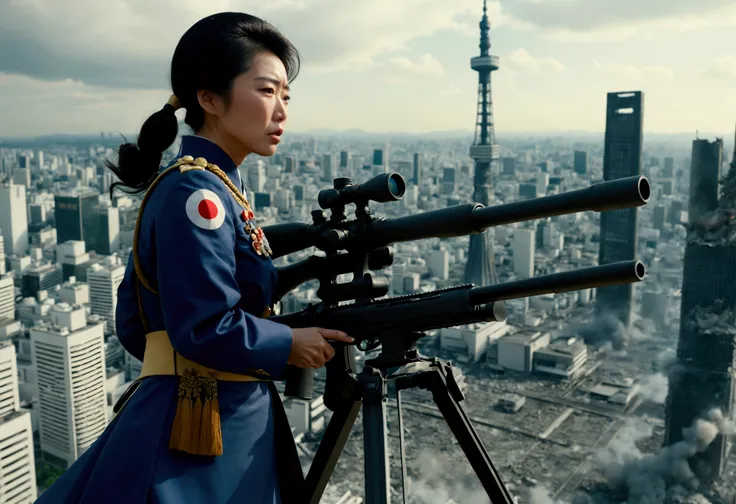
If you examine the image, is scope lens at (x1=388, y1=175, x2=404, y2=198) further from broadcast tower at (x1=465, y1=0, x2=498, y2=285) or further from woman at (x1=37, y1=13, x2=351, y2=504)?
broadcast tower at (x1=465, y1=0, x2=498, y2=285)

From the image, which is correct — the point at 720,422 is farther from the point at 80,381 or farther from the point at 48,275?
the point at 48,275

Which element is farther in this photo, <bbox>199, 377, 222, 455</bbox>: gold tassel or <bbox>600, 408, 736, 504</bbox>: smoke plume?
<bbox>600, 408, 736, 504</bbox>: smoke plume

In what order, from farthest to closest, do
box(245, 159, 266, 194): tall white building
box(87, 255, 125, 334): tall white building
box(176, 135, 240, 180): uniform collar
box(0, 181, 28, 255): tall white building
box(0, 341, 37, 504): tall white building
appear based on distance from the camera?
box(245, 159, 266, 194): tall white building → box(0, 181, 28, 255): tall white building → box(87, 255, 125, 334): tall white building → box(0, 341, 37, 504): tall white building → box(176, 135, 240, 180): uniform collar

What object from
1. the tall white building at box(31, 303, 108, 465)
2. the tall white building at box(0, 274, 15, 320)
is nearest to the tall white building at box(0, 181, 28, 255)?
the tall white building at box(0, 274, 15, 320)

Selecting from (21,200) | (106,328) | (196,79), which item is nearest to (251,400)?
(196,79)

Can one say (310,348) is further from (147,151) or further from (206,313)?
(147,151)

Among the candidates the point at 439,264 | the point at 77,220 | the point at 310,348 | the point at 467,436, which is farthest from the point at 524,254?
the point at 310,348

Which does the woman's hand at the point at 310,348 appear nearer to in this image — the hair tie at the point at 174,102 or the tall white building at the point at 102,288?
the hair tie at the point at 174,102
